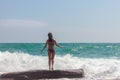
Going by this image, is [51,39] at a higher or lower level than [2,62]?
higher

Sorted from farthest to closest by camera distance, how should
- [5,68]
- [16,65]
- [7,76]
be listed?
[16,65] < [5,68] < [7,76]

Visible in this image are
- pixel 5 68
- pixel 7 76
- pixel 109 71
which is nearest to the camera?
pixel 7 76

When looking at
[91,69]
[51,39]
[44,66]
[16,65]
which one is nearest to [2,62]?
[16,65]

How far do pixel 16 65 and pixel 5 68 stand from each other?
5.14 feet

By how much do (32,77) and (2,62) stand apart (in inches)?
314

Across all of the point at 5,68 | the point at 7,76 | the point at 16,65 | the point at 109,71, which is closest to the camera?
the point at 7,76

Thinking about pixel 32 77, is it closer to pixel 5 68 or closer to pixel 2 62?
pixel 5 68

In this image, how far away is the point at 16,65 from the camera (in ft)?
74.5

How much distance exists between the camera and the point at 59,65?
22141mm

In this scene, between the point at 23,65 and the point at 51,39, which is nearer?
the point at 51,39

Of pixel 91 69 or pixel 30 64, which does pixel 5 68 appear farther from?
pixel 91 69

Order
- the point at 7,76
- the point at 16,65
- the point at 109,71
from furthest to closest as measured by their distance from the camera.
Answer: the point at 16,65 → the point at 109,71 → the point at 7,76

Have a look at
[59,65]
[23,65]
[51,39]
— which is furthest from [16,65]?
[51,39]

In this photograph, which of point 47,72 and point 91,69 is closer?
point 47,72
